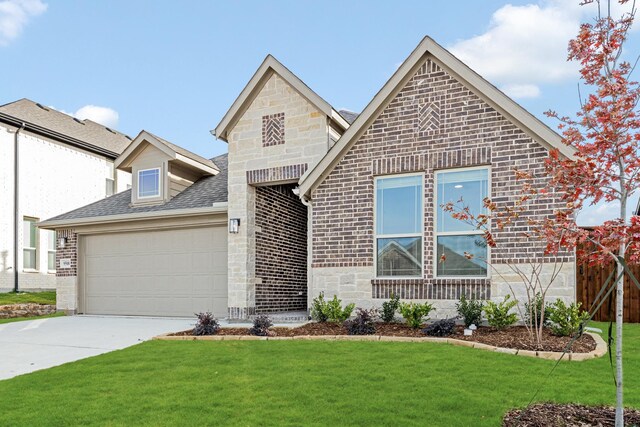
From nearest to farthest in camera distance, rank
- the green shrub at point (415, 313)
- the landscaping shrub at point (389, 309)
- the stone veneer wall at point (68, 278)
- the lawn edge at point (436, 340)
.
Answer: the lawn edge at point (436, 340) < the green shrub at point (415, 313) < the landscaping shrub at point (389, 309) < the stone veneer wall at point (68, 278)

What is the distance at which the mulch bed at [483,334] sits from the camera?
6988 millimetres

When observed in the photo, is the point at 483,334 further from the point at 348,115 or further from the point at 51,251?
the point at 51,251

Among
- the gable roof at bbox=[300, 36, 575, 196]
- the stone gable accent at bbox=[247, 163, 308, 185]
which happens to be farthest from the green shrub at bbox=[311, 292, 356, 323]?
the stone gable accent at bbox=[247, 163, 308, 185]

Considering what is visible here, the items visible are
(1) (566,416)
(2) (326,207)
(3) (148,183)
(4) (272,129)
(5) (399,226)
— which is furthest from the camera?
(3) (148,183)

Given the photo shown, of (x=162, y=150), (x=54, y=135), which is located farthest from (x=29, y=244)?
(x=162, y=150)

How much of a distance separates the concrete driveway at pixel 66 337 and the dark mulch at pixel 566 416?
6.68m

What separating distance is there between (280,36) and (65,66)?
7718 mm

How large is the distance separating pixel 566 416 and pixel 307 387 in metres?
2.56

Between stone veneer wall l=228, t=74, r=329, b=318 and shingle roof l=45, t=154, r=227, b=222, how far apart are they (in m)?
1.10

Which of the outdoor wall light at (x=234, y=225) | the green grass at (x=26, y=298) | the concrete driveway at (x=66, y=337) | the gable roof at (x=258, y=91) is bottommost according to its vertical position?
the green grass at (x=26, y=298)

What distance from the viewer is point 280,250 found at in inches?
549

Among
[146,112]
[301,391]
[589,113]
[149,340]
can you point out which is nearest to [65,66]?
[146,112]

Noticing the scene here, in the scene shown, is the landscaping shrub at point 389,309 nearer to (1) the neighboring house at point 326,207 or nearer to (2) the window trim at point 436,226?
(1) the neighboring house at point 326,207

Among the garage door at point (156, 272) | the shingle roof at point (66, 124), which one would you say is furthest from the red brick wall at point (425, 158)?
the shingle roof at point (66, 124)
